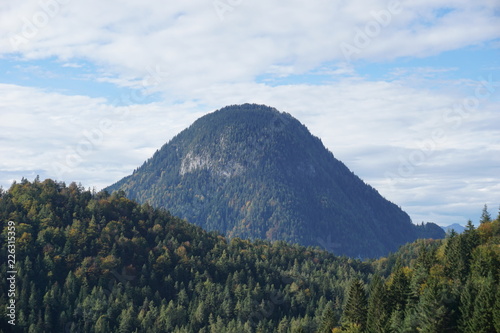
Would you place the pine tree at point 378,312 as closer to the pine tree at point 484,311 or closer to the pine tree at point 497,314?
the pine tree at point 484,311

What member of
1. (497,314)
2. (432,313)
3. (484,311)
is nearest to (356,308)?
(432,313)

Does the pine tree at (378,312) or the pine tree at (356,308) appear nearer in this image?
the pine tree at (378,312)

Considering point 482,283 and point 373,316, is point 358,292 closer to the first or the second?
point 373,316

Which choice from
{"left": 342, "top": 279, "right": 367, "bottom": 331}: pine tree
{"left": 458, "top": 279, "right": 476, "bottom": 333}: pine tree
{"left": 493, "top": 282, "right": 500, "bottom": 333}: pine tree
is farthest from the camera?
{"left": 342, "top": 279, "right": 367, "bottom": 331}: pine tree

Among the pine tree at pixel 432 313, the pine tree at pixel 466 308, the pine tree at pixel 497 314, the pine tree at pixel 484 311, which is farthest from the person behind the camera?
the pine tree at pixel 466 308

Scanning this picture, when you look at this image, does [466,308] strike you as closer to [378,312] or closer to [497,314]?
[497,314]

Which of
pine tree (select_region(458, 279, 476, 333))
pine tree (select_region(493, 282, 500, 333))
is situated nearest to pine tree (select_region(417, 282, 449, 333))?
pine tree (select_region(458, 279, 476, 333))

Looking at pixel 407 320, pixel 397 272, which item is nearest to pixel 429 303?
pixel 407 320

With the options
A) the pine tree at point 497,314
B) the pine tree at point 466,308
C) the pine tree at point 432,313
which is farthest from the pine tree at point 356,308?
the pine tree at point 497,314

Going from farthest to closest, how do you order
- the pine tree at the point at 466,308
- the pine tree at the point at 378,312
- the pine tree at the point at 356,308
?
the pine tree at the point at 356,308
the pine tree at the point at 378,312
the pine tree at the point at 466,308

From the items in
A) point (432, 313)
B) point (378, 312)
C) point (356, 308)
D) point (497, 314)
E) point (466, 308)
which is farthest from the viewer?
point (356, 308)

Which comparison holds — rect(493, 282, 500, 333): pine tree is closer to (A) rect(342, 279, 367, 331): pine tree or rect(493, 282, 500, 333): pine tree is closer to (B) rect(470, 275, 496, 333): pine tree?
(B) rect(470, 275, 496, 333): pine tree

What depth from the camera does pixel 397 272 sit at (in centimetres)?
15600

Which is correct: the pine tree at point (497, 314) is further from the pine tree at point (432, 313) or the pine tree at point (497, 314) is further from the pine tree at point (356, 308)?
the pine tree at point (356, 308)
